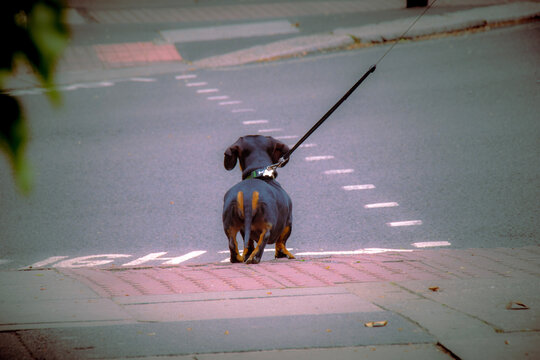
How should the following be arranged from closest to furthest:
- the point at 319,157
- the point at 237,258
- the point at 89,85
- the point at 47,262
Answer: the point at 237,258 → the point at 47,262 → the point at 319,157 → the point at 89,85

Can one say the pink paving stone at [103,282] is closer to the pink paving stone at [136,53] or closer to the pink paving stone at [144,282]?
the pink paving stone at [144,282]

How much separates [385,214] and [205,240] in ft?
6.39

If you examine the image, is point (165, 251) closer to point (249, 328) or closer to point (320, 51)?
point (249, 328)

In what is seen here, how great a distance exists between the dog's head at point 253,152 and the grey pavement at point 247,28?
8200mm

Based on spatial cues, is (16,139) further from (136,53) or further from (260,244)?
(136,53)

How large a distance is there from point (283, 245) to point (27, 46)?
16.8ft

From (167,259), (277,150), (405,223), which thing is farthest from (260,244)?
(405,223)

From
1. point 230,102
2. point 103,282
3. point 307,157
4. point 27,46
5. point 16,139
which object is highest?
point 27,46

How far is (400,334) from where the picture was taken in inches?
170

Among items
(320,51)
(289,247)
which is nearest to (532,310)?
(289,247)

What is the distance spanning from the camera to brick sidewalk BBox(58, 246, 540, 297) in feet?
18.1

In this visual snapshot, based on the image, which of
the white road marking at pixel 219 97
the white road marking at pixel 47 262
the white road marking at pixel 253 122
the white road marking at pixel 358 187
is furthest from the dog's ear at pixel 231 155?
the white road marking at pixel 219 97

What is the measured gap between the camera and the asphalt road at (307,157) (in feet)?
25.0

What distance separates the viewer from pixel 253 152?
22.4ft
